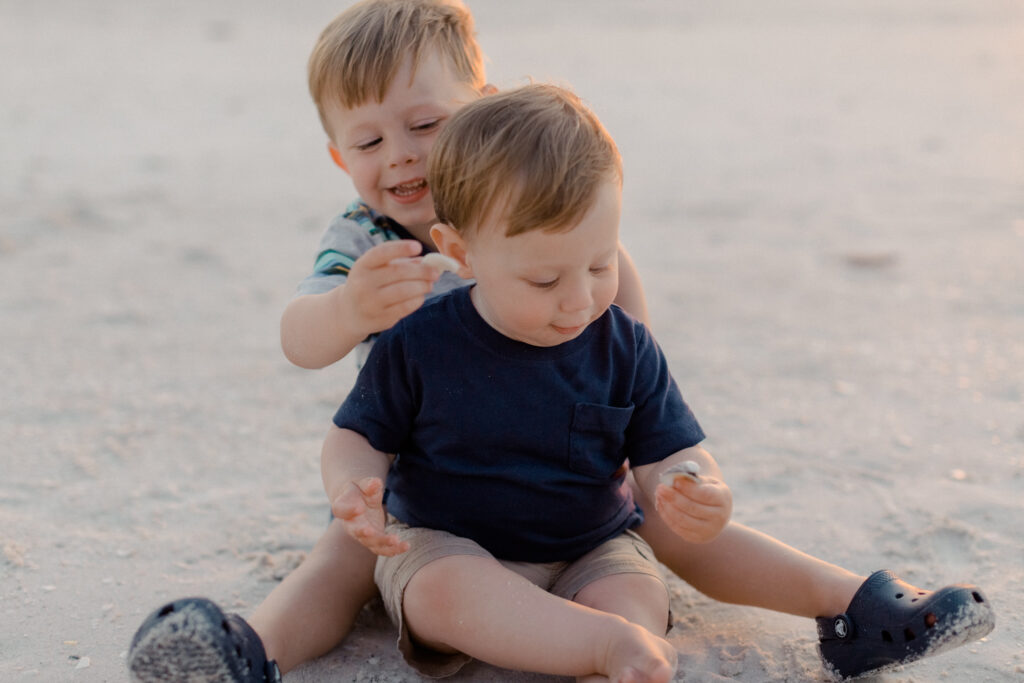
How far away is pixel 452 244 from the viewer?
194cm

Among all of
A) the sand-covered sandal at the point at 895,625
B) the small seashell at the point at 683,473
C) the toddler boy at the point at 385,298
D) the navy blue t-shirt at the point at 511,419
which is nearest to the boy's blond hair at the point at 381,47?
the toddler boy at the point at 385,298

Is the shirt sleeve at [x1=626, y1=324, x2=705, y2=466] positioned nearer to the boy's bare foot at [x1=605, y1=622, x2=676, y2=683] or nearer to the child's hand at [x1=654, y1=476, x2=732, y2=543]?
the child's hand at [x1=654, y1=476, x2=732, y2=543]

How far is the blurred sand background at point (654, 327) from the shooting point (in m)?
2.41

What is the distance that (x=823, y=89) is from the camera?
8727mm

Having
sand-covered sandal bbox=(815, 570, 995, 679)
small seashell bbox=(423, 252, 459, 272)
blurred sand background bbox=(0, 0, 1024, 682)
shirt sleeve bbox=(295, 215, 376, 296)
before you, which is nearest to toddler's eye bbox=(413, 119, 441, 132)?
shirt sleeve bbox=(295, 215, 376, 296)

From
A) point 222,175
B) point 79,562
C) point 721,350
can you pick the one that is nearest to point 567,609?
point 79,562

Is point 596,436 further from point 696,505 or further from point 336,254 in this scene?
point 336,254

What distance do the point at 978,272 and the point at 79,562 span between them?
12.1 feet

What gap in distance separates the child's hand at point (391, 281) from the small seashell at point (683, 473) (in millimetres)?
507

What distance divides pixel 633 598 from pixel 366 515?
0.52 m

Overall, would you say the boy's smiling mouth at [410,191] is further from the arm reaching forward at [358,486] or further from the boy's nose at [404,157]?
the arm reaching forward at [358,486]

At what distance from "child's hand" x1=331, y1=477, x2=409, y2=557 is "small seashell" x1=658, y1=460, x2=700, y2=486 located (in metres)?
0.45

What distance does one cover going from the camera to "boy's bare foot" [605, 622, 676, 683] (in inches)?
67.7

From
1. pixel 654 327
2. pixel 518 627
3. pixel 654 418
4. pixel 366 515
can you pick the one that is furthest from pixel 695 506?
pixel 654 327
